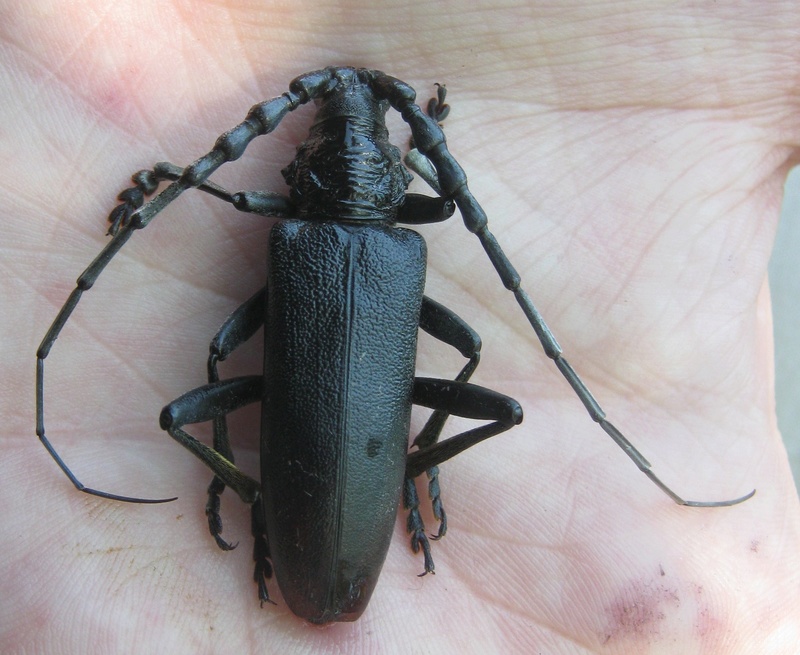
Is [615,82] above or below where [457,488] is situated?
above

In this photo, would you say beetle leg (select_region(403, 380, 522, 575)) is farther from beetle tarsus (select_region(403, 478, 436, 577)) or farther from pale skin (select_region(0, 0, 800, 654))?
pale skin (select_region(0, 0, 800, 654))

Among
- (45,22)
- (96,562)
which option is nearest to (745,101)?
(45,22)

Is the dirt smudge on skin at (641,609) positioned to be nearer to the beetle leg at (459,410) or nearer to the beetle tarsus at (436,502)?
the beetle tarsus at (436,502)

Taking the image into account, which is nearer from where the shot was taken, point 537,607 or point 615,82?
point 537,607

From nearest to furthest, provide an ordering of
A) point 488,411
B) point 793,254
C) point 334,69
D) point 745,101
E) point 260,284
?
1. point 488,411
2. point 334,69
3. point 260,284
4. point 745,101
5. point 793,254

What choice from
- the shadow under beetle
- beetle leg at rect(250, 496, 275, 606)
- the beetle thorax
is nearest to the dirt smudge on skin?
the shadow under beetle

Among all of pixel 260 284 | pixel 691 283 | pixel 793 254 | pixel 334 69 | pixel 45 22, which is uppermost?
pixel 45 22

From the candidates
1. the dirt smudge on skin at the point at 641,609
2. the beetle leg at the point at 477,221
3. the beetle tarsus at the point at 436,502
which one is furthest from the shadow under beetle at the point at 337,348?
the dirt smudge on skin at the point at 641,609

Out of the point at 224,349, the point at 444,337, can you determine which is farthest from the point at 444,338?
the point at 224,349

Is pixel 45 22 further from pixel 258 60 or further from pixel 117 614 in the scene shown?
pixel 117 614
